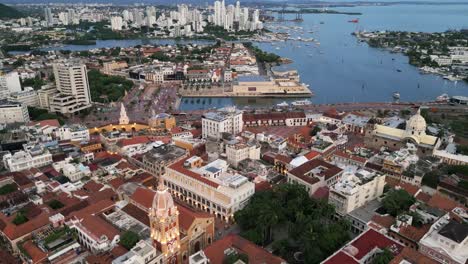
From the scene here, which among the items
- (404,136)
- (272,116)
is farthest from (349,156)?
(272,116)

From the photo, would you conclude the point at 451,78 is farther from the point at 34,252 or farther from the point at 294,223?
the point at 34,252

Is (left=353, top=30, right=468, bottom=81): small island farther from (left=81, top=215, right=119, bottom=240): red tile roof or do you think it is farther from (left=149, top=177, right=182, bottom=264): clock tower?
(left=81, top=215, right=119, bottom=240): red tile roof

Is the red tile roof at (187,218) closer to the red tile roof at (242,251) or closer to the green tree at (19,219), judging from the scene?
the red tile roof at (242,251)

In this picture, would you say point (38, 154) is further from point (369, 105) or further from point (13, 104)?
point (369, 105)

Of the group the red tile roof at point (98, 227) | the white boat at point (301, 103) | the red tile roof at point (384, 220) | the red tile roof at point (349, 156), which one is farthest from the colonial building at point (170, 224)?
the white boat at point (301, 103)

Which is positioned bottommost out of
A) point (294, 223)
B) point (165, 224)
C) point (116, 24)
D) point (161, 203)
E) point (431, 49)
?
point (294, 223)
